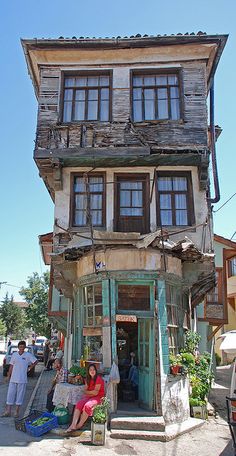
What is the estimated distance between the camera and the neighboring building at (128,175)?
10.2 m

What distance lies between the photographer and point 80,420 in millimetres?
8445

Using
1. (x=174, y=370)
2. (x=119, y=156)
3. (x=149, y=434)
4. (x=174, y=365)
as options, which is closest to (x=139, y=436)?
(x=149, y=434)

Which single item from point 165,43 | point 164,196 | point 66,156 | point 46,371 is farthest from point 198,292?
point 46,371

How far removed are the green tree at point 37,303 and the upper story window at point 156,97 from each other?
1364 inches

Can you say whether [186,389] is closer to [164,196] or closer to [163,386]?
[163,386]

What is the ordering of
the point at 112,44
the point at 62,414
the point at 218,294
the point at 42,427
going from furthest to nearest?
1. the point at 218,294
2. the point at 112,44
3. the point at 62,414
4. the point at 42,427

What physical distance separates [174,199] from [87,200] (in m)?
2.63

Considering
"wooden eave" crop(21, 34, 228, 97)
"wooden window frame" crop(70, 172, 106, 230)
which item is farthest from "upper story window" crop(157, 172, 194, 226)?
"wooden eave" crop(21, 34, 228, 97)

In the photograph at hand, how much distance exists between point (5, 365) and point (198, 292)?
47.1ft

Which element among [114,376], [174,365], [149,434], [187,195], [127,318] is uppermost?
[187,195]

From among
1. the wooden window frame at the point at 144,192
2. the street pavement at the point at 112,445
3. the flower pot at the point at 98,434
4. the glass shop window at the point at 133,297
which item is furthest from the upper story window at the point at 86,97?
the street pavement at the point at 112,445

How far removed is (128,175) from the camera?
12305 millimetres

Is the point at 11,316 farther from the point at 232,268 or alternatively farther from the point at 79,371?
the point at 79,371

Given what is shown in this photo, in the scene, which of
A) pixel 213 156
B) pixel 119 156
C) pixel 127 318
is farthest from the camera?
pixel 213 156
